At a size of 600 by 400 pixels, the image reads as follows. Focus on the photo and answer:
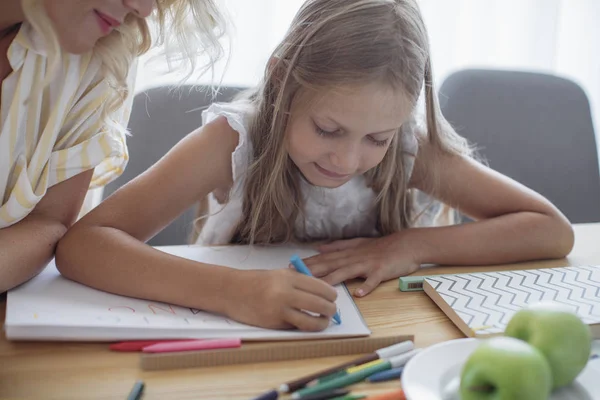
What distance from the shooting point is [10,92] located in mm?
813

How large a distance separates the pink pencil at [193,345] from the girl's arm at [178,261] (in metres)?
0.05

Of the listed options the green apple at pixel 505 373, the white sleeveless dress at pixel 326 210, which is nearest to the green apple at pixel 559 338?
the green apple at pixel 505 373

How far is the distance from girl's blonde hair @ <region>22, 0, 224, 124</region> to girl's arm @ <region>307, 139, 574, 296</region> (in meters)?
0.35

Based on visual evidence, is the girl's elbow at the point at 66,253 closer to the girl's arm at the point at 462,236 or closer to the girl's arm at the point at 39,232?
the girl's arm at the point at 39,232

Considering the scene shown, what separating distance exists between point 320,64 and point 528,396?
506 mm

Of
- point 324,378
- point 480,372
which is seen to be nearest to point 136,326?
point 324,378

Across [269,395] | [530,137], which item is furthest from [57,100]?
[530,137]

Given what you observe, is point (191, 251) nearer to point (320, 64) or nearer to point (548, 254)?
point (320, 64)

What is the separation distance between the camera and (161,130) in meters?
1.27

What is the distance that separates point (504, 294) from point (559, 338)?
0.78ft

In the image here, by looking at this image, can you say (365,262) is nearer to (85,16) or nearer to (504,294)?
(504,294)

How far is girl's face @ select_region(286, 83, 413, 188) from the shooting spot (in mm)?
799

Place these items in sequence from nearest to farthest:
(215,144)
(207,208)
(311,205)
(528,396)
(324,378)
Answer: (528,396)
(324,378)
(215,144)
(311,205)
(207,208)

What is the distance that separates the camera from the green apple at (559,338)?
516mm
